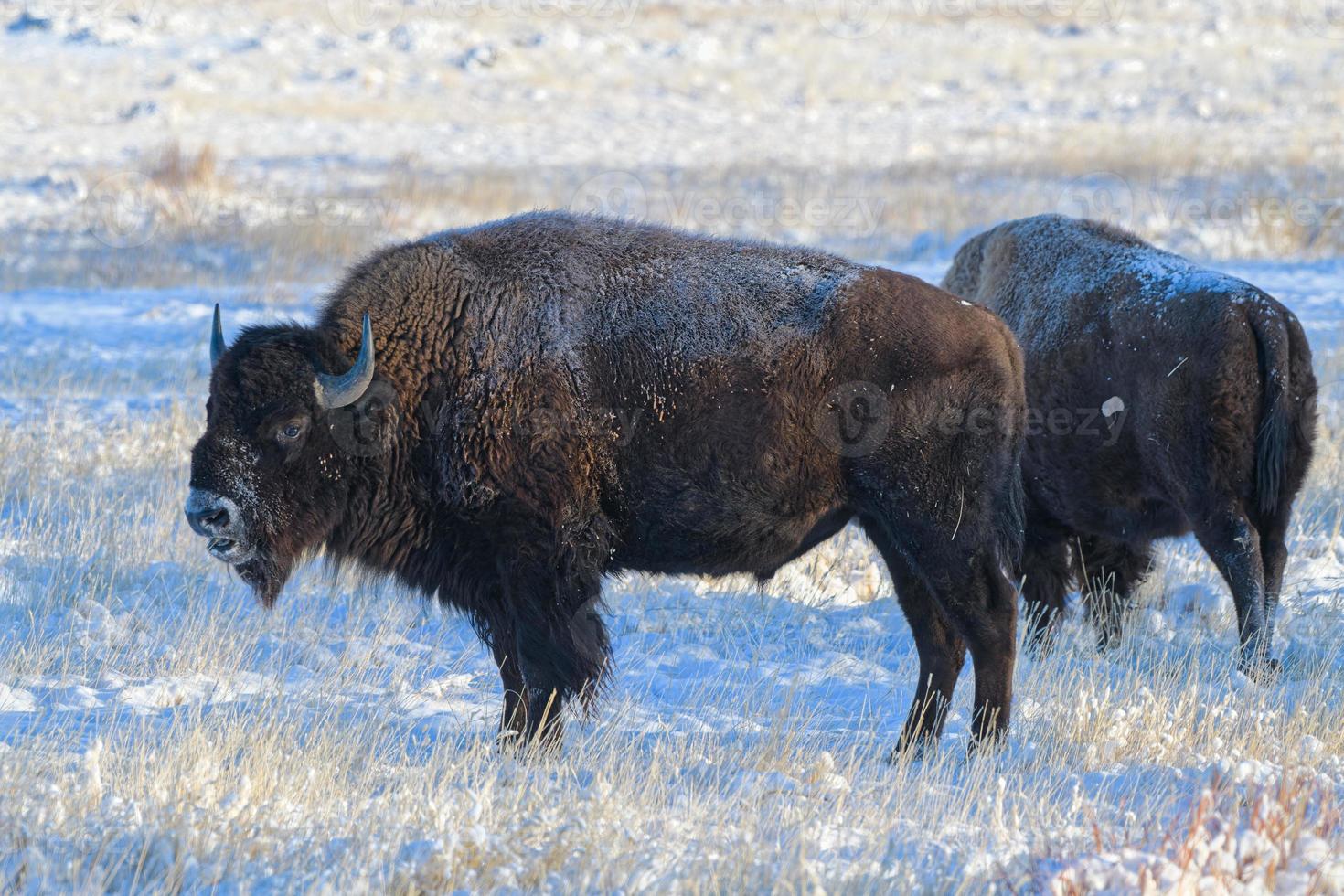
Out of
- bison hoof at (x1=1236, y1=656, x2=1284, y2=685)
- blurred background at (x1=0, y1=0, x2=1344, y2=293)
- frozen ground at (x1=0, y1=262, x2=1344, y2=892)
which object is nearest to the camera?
frozen ground at (x1=0, y1=262, x2=1344, y2=892)

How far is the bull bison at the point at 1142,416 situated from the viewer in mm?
5883

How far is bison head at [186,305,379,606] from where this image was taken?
4.91 m

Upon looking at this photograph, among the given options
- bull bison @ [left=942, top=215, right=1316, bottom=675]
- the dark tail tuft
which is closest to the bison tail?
bull bison @ [left=942, top=215, right=1316, bottom=675]

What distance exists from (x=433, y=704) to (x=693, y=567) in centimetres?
118

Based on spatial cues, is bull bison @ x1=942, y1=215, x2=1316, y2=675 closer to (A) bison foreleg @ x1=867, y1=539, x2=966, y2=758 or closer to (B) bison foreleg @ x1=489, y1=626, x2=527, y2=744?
(A) bison foreleg @ x1=867, y1=539, x2=966, y2=758

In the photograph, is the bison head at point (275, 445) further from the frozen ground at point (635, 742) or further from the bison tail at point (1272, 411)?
the bison tail at point (1272, 411)

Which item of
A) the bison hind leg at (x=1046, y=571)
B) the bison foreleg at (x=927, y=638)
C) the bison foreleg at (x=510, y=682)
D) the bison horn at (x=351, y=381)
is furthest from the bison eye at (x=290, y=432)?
the bison hind leg at (x=1046, y=571)

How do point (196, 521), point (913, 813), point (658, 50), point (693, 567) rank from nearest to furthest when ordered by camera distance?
1. point (913, 813)
2. point (196, 521)
3. point (693, 567)
4. point (658, 50)

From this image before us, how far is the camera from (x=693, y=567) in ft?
17.0

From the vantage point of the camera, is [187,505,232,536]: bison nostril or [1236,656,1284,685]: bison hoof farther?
[1236,656,1284,685]: bison hoof

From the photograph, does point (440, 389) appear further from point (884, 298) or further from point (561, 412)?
point (884, 298)

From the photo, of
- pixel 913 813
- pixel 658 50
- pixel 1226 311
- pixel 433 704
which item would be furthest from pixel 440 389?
pixel 658 50

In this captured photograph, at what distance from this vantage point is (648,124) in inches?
1217

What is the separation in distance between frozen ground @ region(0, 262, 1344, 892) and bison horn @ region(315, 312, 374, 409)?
1.01m
